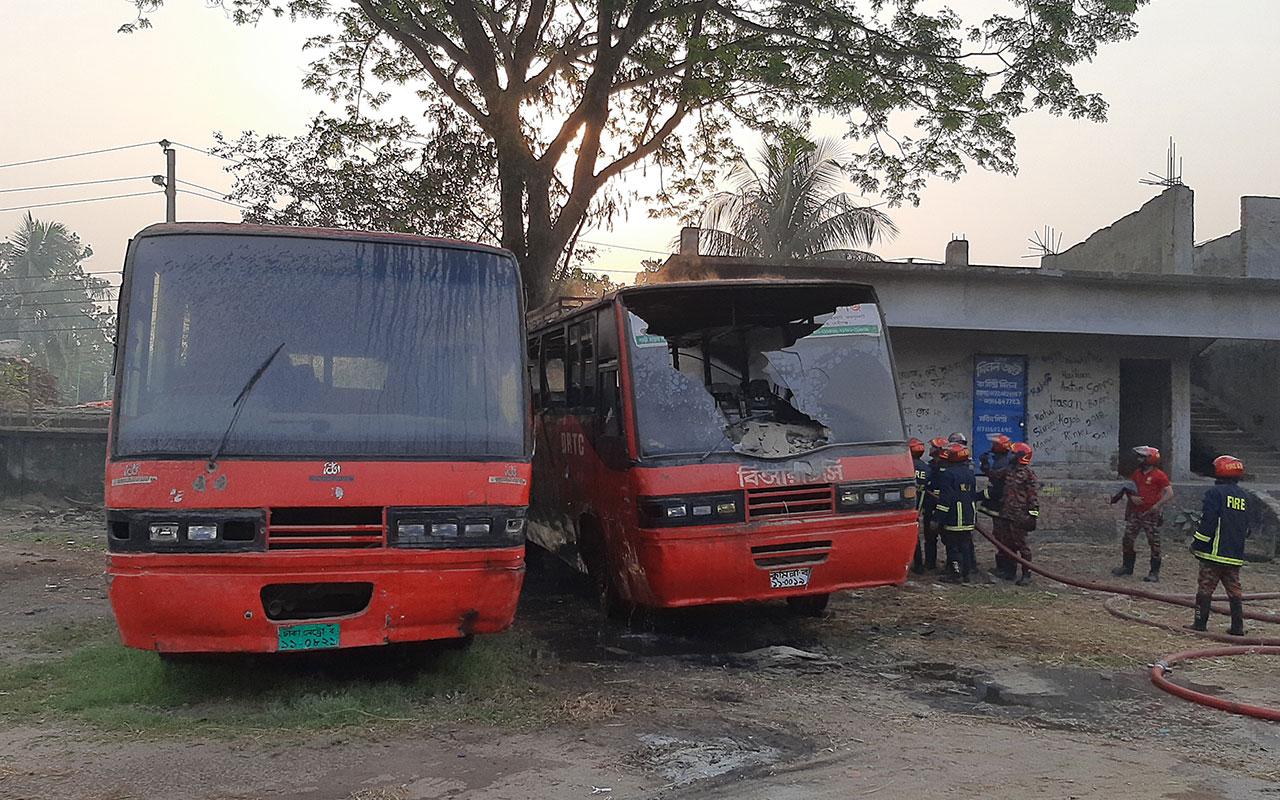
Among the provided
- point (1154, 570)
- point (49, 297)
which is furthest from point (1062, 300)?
point (49, 297)

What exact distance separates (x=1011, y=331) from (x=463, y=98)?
8.59m

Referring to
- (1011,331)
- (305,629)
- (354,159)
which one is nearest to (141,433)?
(305,629)

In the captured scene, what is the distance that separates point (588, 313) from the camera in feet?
28.0

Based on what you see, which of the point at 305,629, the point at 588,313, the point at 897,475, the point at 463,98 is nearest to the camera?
the point at 305,629

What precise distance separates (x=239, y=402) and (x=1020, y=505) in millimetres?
8348

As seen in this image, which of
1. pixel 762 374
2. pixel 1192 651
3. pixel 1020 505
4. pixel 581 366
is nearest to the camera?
pixel 1192 651

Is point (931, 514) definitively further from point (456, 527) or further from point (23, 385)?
point (23, 385)

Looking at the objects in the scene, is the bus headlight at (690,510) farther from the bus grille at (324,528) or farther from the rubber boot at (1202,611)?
the rubber boot at (1202,611)

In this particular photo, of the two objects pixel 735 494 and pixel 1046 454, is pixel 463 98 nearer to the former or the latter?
pixel 735 494

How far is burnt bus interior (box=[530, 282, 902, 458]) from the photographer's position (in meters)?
7.50

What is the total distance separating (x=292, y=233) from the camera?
6.12 metres

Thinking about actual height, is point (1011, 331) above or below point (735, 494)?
above

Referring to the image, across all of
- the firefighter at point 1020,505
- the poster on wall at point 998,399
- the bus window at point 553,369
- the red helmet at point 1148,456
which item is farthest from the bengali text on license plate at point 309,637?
the poster on wall at point 998,399

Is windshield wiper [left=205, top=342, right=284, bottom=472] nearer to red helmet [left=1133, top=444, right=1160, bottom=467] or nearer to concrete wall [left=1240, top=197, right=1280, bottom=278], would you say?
red helmet [left=1133, top=444, right=1160, bottom=467]
